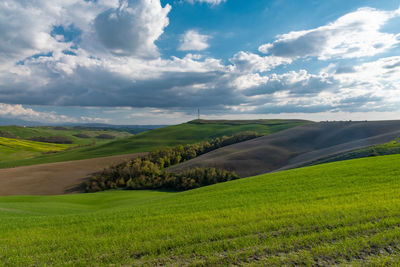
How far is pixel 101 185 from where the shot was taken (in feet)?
106

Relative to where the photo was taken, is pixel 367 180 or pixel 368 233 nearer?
pixel 368 233

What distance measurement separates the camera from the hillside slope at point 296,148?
33906 millimetres

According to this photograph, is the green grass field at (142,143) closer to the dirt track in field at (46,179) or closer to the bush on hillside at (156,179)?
the dirt track in field at (46,179)

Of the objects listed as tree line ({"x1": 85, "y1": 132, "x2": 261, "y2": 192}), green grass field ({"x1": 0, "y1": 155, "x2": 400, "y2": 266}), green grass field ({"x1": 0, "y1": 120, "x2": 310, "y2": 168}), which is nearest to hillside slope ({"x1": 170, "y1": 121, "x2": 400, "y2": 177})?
tree line ({"x1": 85, "y1": 132, "x2": 261, "y2": 192})

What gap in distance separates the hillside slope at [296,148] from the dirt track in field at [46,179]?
50.6ft

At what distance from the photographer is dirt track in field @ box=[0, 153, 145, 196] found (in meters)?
31.4

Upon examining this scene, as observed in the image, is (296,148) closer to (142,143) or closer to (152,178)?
(152,178)

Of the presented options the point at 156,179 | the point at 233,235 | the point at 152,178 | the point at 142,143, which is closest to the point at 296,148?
the point at 156,179

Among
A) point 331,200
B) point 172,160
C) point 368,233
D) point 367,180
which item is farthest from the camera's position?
point 172,160

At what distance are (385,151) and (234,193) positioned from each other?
18773 millimetres

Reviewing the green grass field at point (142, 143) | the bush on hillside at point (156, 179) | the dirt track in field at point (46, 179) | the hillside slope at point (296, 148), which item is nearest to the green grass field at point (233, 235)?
the bush on hillside at point (156, 179)

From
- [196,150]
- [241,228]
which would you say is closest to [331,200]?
[241,228]

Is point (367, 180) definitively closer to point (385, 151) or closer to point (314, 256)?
point (314, 256)

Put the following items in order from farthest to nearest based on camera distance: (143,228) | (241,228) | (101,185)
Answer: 1. (101,185)
2. (143,228)
3. (241,228)
